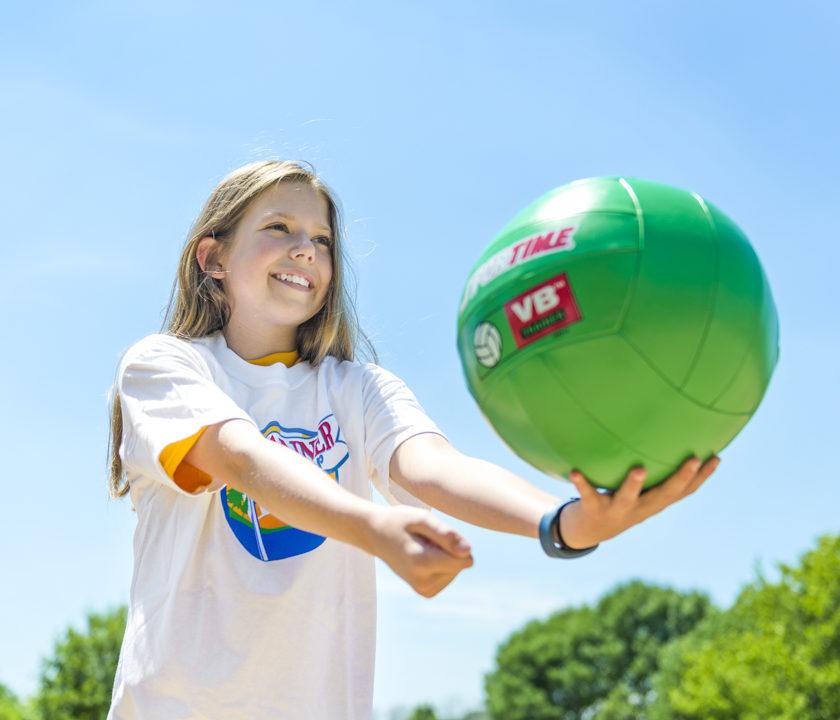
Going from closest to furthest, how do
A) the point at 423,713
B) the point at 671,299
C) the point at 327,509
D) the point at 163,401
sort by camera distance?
the point at 327,509 < the point at 671,299 < the point at 163,401 < the point at 423,713

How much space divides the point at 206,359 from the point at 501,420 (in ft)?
4.39

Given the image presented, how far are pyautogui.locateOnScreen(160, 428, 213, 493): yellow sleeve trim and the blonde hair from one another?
945 mm

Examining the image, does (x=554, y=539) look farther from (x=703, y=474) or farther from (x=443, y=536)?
(x=443, y=536)

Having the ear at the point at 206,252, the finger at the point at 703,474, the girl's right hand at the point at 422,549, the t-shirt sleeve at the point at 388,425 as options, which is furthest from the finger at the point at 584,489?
the ear at the point at 206,252

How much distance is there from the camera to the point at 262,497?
8.45 feet

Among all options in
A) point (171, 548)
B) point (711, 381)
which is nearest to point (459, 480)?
point (711, 381)

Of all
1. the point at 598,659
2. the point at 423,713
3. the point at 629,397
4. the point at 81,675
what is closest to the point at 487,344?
the point at 629,397

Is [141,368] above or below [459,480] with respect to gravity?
above

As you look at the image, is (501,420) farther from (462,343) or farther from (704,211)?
(704,211)

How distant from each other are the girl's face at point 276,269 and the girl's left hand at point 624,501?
1599 mm

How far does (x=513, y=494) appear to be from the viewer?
9.36 feet

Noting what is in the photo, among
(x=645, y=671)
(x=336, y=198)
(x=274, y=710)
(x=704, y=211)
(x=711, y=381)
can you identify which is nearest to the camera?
(x=711, y=381)

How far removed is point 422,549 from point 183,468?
3.64 feet

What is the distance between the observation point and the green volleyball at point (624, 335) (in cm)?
250
